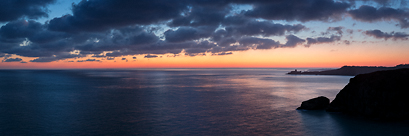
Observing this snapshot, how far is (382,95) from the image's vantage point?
20.5 m

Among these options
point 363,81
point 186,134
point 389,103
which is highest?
point 363,81

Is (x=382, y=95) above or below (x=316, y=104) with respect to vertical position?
above

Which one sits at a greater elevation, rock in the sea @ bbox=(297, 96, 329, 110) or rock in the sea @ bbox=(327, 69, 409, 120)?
rock in the sea @ bbox=(327, 69, 409, 120)

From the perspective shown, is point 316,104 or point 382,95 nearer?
point 382,95

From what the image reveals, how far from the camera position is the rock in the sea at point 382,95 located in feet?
66.3

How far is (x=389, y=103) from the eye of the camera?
20406 mm

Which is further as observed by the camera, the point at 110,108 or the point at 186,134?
the point at 110,108

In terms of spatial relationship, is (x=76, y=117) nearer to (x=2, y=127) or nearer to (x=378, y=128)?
(x=2, y=127)

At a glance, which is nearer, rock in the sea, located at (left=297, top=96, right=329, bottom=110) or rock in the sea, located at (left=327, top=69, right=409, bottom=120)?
rock in the sea, located at (left=327, top=69, right=409, bottom=120)

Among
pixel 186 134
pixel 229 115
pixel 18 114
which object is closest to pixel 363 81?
pixel 229 115

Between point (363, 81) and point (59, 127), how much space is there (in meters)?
28.2

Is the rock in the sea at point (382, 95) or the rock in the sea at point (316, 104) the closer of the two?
the rock in the sea at point (382, 95)

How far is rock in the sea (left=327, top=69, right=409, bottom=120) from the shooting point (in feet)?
66.3

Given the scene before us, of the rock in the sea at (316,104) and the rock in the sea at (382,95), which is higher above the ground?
the rock in the sea at (382,95)
